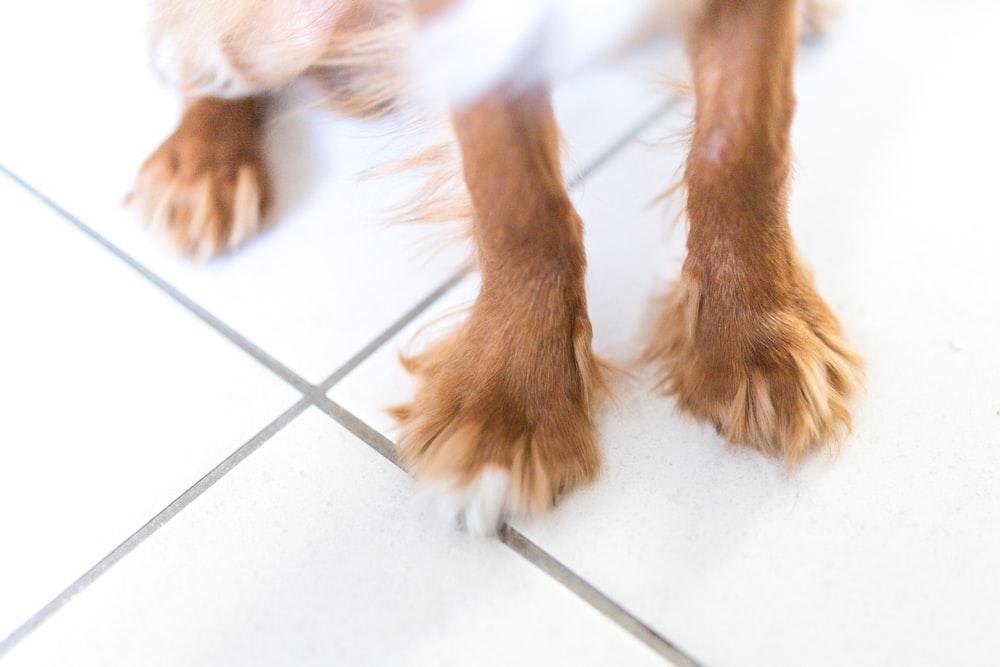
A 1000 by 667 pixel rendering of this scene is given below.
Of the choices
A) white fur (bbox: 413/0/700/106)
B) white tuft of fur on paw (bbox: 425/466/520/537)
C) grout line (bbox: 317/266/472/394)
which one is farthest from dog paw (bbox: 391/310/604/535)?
white fur (bbox: 413/0/700/106)

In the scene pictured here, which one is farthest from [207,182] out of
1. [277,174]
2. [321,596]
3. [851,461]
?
[851,461]

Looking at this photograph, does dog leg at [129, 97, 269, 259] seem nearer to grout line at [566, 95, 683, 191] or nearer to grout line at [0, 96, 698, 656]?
grout line at [0, 96, 698, 656]

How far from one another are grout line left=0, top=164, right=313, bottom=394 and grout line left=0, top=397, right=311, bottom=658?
44 millimetres

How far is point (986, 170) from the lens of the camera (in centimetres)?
108

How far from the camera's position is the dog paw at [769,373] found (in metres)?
0.80

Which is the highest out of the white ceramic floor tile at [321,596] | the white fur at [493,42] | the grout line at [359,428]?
the white fur at [493,42]

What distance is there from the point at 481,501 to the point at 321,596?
152mm

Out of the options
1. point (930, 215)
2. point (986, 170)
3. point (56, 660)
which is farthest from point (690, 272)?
point (56, 660)

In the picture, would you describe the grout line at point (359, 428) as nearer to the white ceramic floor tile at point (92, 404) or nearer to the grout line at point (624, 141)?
the white ceramic floor tile at point (92, 404)

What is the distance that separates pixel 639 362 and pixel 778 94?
288 millimetres

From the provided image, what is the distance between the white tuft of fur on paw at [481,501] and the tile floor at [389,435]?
0.05ft

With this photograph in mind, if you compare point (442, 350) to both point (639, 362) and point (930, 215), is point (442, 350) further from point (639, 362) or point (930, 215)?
point (930, 215)

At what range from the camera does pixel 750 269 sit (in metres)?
0.82

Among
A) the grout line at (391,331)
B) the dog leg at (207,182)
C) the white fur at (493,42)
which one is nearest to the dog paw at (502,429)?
the grout line at (391,331)
